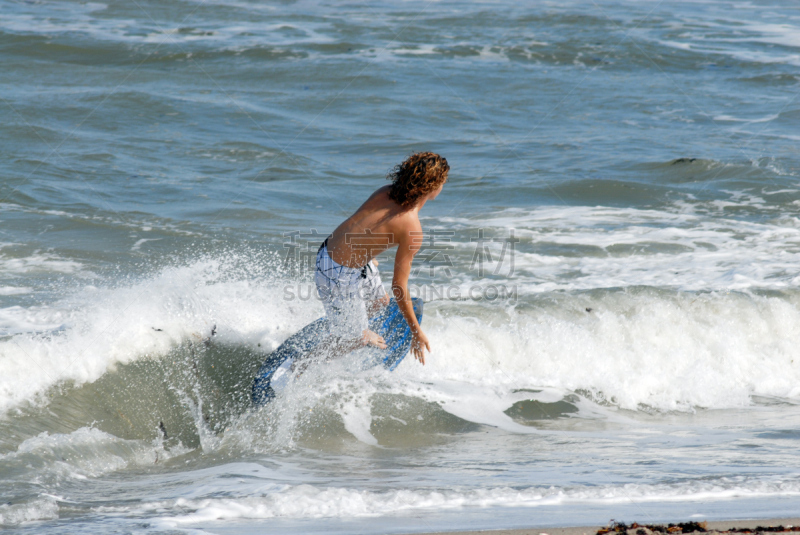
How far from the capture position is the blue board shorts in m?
4.68

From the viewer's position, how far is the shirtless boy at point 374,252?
4.23 metres

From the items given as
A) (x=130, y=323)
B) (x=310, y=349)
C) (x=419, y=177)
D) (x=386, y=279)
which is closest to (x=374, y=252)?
(x=419, y=177)

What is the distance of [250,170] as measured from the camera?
33.0ft

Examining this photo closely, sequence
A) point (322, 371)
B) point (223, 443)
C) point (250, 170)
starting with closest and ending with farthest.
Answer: point (223, 443)
point (322, 371)
point (250, 170)

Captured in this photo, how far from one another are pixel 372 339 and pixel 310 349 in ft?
1.49

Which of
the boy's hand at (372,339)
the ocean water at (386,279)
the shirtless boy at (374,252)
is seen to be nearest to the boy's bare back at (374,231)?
the shirtless boy at (374,252)

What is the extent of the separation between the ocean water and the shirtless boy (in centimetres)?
43

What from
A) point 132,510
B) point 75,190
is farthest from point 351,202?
point 132,510

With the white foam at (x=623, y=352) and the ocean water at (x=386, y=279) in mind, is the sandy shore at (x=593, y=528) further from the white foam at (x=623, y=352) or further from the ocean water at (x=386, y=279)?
the white foam at (x=623, y=352)

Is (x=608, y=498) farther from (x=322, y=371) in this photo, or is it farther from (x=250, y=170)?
(x=250, y=170)

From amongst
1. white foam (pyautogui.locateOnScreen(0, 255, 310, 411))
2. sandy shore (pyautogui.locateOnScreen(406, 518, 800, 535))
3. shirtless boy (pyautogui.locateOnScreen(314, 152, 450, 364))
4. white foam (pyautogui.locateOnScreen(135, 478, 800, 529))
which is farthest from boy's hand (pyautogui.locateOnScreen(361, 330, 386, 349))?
sandy shore (pyautogui.locateOnScreen(406, 518, 800, 535))

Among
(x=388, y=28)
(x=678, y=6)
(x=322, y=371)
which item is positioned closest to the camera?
(x=322, y=371)

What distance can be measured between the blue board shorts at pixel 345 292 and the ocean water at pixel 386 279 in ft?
1.27

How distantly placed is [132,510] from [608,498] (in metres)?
2.22
